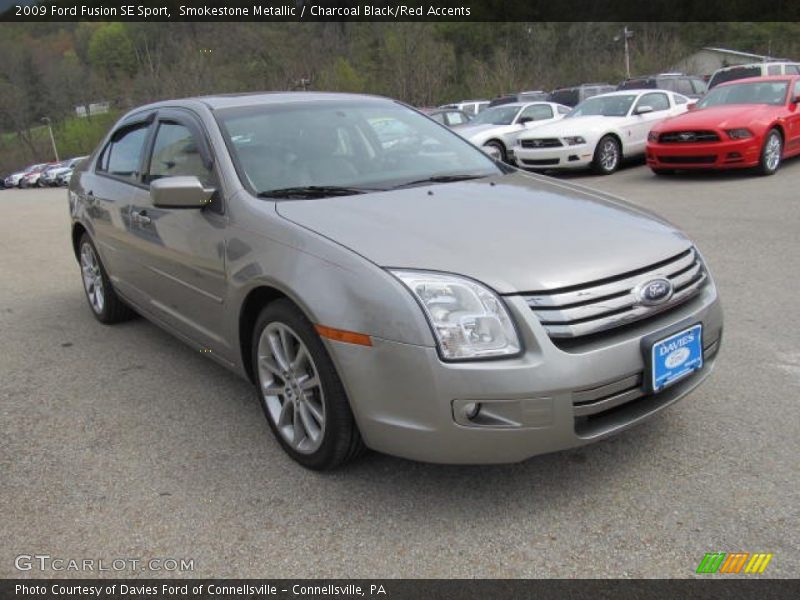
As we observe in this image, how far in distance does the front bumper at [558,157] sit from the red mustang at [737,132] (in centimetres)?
147

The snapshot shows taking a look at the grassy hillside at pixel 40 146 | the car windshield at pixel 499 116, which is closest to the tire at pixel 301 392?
the car windshield at pixel 499 116

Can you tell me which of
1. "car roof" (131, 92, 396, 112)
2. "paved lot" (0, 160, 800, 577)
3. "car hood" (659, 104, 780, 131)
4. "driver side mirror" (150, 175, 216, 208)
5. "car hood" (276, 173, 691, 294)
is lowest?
"paved lot" (0, 160, 800, 577)

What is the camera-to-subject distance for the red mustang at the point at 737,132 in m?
10.3

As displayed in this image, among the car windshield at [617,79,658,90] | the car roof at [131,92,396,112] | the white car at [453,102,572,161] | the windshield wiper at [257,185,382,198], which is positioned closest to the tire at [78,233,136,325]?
the car roof at [131,92,396,112]

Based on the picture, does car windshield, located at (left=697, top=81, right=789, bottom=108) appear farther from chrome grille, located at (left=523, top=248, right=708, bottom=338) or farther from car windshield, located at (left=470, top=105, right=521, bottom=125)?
chrome grille, located at (left=523, top=248, right=708, bottom=338)

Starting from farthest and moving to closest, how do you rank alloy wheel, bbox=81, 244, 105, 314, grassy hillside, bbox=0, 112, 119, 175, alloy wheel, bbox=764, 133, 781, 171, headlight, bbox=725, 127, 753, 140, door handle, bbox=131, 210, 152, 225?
grassy hillside, bbox=0, 112, 119, 175, alloy wheel, bbox=764, 133, 781, 171, headlight, bbox=725, 127, 753, 140, alloy wheel, bbox=81, 244, 105, 314, door handle, bbox=131, 210, 152, 225

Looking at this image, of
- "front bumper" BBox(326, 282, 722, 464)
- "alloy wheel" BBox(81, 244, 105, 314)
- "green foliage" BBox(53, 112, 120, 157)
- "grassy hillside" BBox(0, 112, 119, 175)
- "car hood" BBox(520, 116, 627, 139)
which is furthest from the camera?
"grassy hillside" BBox(0, 112, 119, 175)

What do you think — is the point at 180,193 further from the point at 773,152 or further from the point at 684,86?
the point at 684,86

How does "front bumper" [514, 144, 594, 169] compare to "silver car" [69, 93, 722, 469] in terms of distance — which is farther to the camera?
"front bumper" [514, 144, 594, 169]

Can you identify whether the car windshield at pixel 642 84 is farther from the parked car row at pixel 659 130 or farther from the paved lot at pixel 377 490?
the paved lot at pixel 377 490

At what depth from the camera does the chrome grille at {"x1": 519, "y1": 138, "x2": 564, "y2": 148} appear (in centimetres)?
1287

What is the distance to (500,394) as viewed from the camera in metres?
2.46

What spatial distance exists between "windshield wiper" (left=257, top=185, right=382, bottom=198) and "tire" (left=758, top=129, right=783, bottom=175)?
8.95 metres
